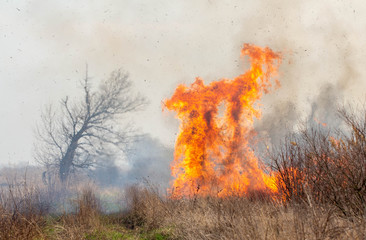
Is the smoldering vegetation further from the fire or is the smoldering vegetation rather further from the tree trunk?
the tree trunk

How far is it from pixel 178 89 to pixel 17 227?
1219 cm

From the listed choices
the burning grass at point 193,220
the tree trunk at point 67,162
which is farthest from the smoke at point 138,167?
the burning grass at point 193,220

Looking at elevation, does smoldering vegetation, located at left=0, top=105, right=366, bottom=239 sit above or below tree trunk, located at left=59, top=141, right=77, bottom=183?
below

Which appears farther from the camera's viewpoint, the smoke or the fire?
the smoke

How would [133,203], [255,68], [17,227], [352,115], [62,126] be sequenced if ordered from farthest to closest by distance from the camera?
[62,126] < [255,68] < [133,203] < [352,115] < [17,227]

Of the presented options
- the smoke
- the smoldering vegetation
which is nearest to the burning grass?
the smoldering vegetation

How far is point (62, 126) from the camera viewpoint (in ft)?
80.7

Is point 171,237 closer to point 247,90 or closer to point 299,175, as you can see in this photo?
point 299,175

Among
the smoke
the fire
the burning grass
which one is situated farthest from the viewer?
the smoke

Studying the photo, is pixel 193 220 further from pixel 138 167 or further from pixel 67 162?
pixel 138 167

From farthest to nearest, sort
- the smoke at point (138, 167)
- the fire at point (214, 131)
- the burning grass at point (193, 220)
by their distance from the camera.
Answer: the smoke at point (138, 167)
the fire at point (214, 131)
the burning grass at point (193, 220)

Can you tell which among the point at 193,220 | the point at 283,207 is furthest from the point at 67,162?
the point at 283,207

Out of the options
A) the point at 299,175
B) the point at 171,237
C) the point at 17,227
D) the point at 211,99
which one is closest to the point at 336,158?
the point at 299,175

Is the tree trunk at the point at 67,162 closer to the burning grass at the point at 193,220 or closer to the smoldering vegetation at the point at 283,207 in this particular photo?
the burning grass at the point at 193,220
